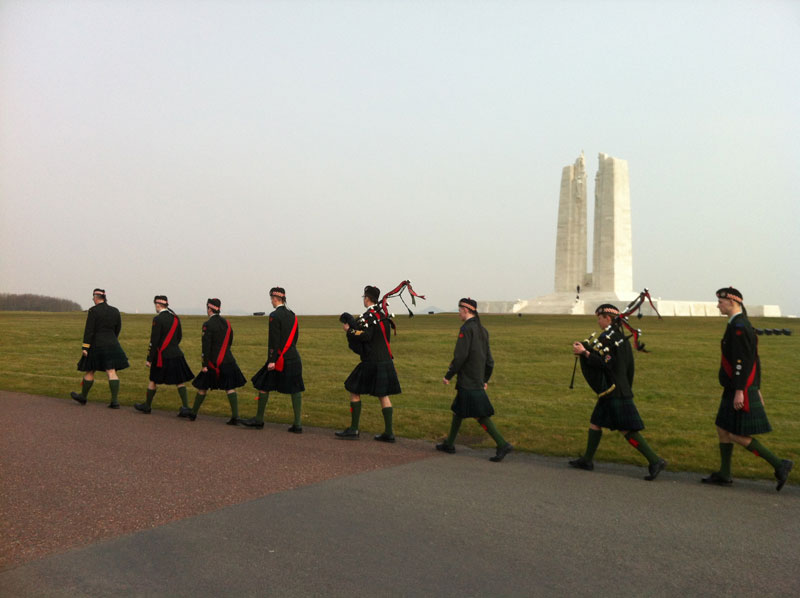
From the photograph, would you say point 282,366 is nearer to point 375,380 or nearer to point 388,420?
point 375,380

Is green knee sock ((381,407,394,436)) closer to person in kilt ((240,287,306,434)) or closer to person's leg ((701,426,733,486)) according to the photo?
person in kilt ((240,287,306,434))

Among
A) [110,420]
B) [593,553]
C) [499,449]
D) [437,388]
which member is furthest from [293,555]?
[437,388]

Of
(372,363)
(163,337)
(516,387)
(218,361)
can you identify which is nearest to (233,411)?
(218,361)

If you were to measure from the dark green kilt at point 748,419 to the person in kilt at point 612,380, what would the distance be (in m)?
0.94

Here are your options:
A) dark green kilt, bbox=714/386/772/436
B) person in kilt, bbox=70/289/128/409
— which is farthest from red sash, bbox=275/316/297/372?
dark green kilt, bbox=714/386/772/436

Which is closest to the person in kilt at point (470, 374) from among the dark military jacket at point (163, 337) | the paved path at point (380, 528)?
the paved path at point (380, 528)

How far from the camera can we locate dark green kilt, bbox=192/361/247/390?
11.5m

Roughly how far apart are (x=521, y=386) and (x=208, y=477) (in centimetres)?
1116

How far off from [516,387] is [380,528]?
11.8m

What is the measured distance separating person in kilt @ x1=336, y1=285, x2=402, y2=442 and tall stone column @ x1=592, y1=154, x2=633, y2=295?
5645 centimetres

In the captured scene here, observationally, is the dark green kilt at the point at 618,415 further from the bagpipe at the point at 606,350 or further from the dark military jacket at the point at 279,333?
the dark military jacket at the point at 279,333

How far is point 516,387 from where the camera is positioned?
17.0 m

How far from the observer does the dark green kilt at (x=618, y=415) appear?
7773 mm

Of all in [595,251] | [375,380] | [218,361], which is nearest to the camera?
[375,380]
